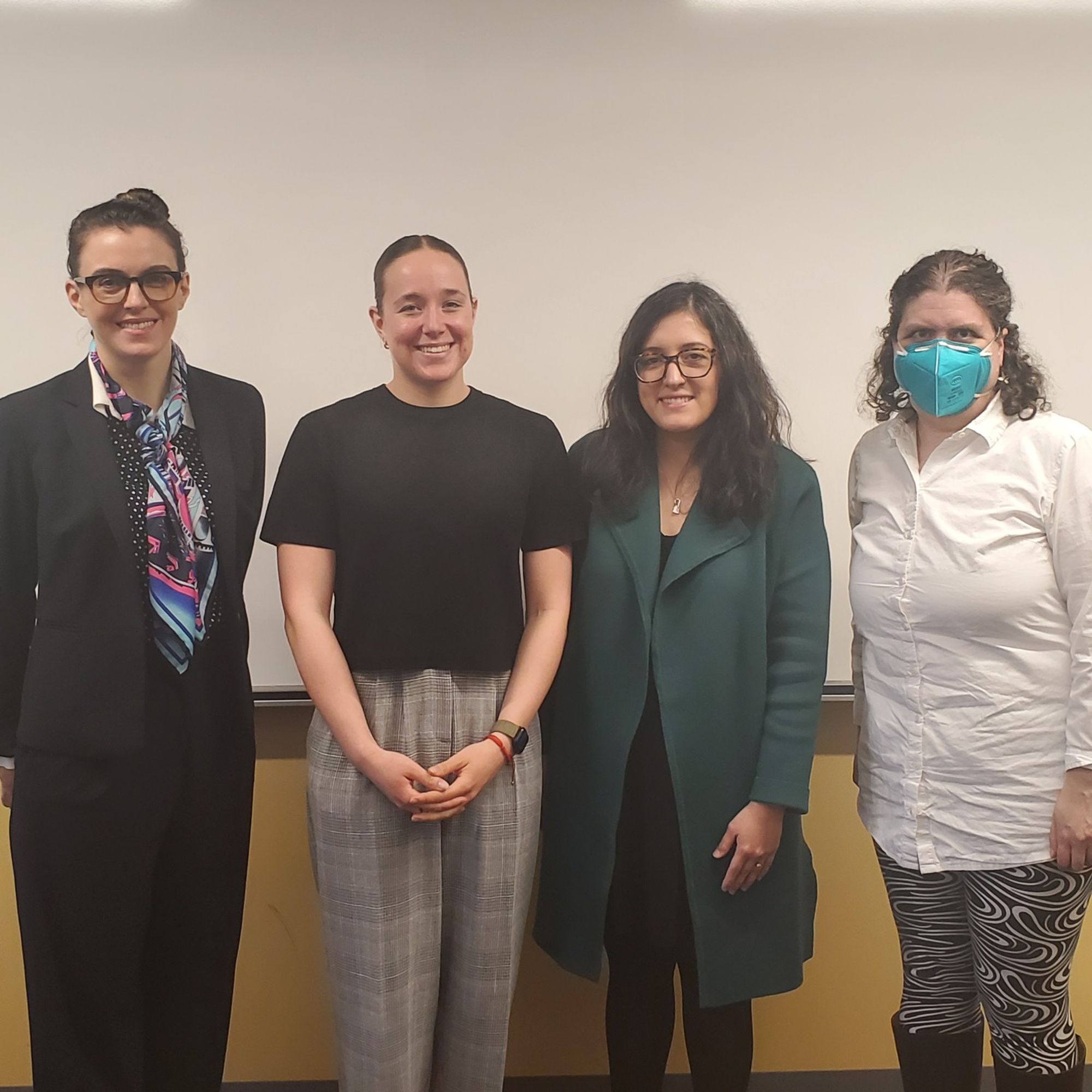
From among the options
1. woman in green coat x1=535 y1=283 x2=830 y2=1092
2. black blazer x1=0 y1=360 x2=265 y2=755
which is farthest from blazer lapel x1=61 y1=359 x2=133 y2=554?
woman in green coat x1=535 y1=283 x2=830 y2=1092

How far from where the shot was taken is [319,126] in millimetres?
1820

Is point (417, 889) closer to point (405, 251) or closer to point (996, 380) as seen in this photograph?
point (405, 251)

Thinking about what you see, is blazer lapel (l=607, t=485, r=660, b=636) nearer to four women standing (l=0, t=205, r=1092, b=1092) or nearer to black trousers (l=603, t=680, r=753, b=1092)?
four women standing (l=0, t=205, r=1092, b=1092)

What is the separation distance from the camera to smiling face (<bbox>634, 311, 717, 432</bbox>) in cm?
150

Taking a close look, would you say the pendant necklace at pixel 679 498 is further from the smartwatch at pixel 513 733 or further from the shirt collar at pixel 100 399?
the shirt collar at pixel 100 399

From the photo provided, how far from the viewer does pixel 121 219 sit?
143cm

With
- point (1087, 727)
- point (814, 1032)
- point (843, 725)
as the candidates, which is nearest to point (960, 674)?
point (1087, 727)

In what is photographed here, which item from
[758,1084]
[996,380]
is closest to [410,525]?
[996,380]

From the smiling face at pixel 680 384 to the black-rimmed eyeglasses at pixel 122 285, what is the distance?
0.80 metres

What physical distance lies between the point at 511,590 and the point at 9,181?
1.32 meters

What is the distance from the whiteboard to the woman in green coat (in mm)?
397

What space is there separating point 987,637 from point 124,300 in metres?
1.45

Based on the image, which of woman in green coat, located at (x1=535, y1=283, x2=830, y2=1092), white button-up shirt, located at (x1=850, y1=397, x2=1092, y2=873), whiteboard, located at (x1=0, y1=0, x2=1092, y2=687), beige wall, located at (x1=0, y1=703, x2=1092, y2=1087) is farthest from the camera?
beige wall, located at (x1=0, y1=703, x2=1092, y2=1087)

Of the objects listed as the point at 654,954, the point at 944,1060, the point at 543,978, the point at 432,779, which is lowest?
the point at 543,978
